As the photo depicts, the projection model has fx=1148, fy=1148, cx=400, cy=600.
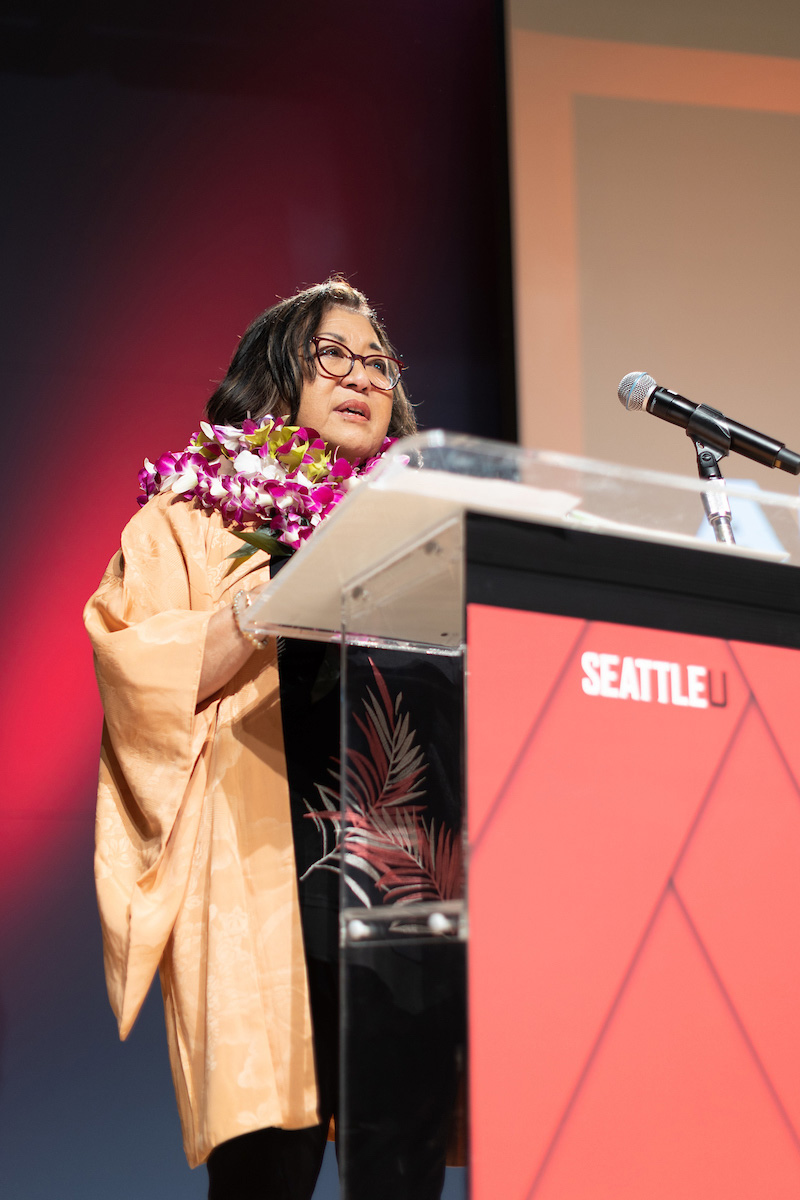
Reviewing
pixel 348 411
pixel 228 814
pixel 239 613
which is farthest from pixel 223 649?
pixel 348 411

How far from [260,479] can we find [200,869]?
0.50 meters

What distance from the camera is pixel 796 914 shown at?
2.78 ft

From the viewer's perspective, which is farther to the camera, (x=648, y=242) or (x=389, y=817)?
(x=648, y=242)

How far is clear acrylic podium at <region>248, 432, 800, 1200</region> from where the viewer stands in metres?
0.76

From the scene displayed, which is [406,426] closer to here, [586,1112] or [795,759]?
[795,759]

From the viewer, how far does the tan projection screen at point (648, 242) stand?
2.65 metres

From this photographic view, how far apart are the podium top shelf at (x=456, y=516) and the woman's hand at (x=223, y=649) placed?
1.08 ft

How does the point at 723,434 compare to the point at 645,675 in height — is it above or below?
above

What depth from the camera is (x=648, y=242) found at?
273 centimetres

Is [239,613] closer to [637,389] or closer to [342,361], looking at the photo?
[637,389]

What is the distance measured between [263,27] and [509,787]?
2.57m

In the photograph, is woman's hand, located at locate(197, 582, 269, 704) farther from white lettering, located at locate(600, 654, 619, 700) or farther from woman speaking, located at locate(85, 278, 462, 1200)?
white lettering, located at locate(600, 654, 619, 700)

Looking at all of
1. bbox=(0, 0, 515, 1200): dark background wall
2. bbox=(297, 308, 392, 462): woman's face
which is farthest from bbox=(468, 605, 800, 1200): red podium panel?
bbox=(0, 0, 515, 1200): dark background wall

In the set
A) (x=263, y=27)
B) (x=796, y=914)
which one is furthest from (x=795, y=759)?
(x=263, y=27)
